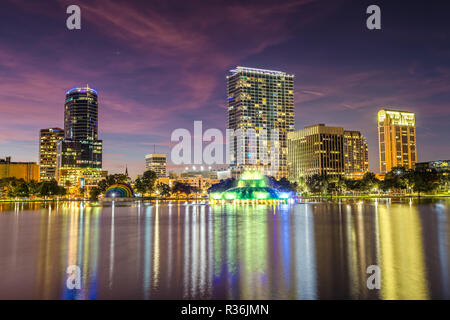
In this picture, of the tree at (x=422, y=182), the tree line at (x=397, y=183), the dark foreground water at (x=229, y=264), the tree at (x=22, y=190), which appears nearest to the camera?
the dark foreground water at (x=229, y=264)

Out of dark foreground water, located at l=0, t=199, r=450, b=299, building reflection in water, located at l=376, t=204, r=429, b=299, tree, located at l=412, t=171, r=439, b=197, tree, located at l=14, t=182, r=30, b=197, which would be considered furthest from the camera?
tree, located at l=14, t=182, r=30, b=197

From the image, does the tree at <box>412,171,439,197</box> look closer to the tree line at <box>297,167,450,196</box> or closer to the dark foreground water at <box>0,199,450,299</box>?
the tree line at <box>297,167,450,196</box>

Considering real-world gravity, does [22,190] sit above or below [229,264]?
above

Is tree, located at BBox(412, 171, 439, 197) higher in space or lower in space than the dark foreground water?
higher

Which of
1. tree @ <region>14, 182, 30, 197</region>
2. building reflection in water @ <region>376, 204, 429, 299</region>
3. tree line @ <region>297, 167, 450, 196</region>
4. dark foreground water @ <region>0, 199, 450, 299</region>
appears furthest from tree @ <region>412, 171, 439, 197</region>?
tree @ <region>14, 182, 30, 197</region>

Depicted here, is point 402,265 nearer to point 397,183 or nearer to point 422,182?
point 422,182

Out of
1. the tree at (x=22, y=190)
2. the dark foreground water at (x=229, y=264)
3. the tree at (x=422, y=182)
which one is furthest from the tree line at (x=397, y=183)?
the tree at (x=22, y=190)

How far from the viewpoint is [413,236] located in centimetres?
3106

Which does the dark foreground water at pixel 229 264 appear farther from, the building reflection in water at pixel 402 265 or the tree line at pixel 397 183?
the tree line at pixel 397 183

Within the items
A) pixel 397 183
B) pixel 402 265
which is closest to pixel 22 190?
pixel 397 183

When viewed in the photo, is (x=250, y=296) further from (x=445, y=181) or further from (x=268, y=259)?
(x=445, y=181)

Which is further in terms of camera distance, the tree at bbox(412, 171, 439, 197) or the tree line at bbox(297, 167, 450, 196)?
the tree line at bbox(297, 167, 450, 196)

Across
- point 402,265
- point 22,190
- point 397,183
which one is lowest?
point 402,265
